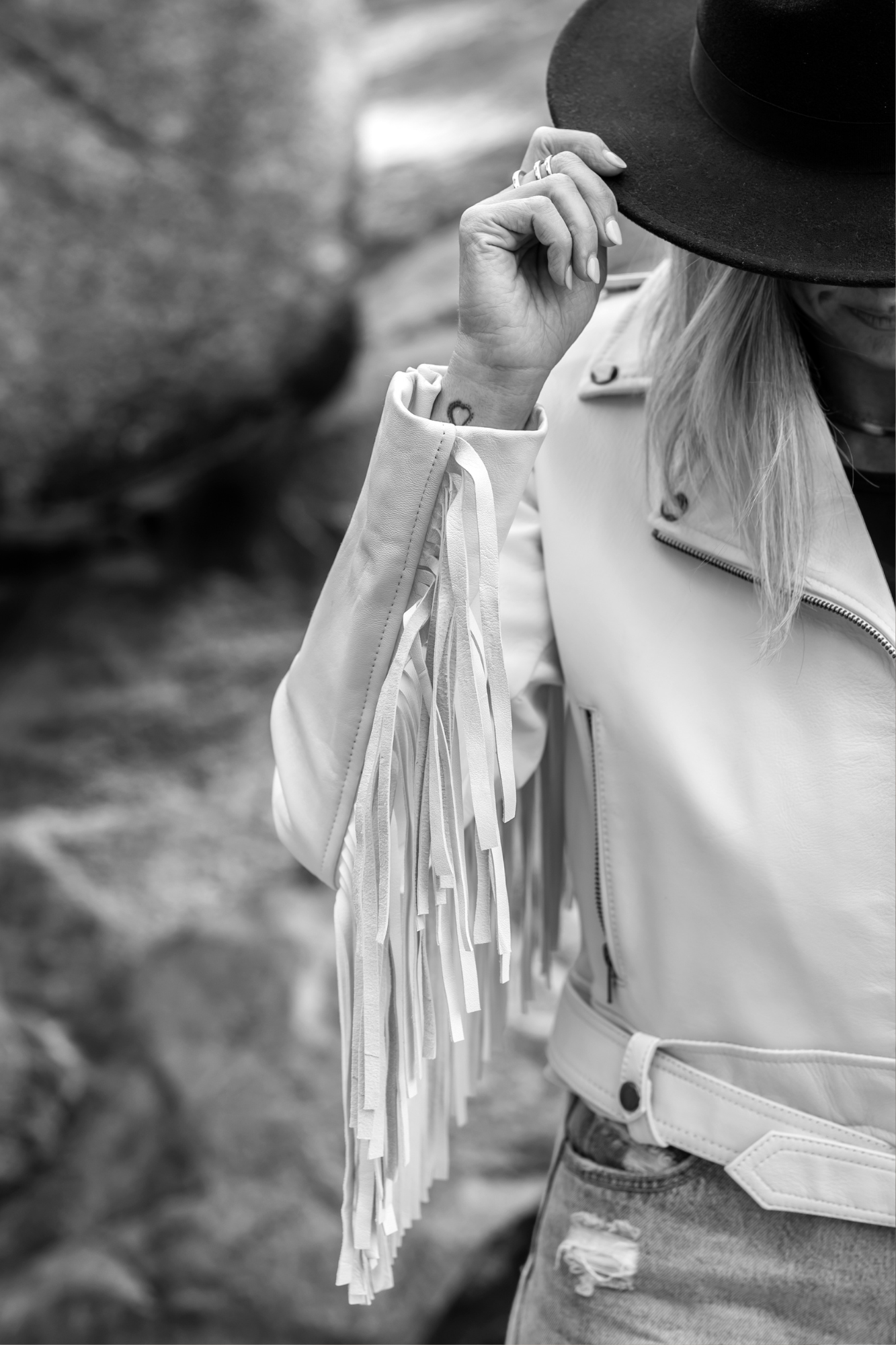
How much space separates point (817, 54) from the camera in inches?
41.3

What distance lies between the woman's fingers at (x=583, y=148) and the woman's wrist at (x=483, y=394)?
0.54 ft

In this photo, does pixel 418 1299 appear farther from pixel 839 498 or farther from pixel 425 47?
pixel 425 47

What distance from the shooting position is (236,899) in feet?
8.87

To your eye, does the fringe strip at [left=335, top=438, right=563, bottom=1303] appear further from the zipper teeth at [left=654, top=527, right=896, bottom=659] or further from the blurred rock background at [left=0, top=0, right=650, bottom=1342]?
the blurred rock background at [left=0, top=0, right=650, bottom=1342]

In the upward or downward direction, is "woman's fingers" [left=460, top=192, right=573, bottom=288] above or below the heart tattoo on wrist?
above

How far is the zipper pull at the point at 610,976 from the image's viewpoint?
131cm

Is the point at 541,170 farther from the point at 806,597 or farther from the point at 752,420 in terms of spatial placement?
the point at 806,597

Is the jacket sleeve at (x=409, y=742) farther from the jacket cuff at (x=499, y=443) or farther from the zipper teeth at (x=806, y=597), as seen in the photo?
the zipper teeth at (x=806, y=597)

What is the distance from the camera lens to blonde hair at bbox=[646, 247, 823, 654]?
1158mm

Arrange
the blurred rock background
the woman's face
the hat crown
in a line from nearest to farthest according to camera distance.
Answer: the hat crown
the woman's face
the blurred rock background

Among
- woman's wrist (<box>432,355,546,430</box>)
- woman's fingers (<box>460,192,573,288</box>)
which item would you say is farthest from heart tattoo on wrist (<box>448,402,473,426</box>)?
woman's fingers (<box>460,192,573,288</box>)

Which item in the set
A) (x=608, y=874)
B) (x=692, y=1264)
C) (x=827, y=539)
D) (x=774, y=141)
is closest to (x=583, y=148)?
(x=774, y=141)

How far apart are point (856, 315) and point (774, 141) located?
157 millimetres

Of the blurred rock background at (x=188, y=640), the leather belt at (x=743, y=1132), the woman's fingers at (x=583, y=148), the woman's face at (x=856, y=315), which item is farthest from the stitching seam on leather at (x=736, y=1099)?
the blurred rock background at (x=188, y=640)
